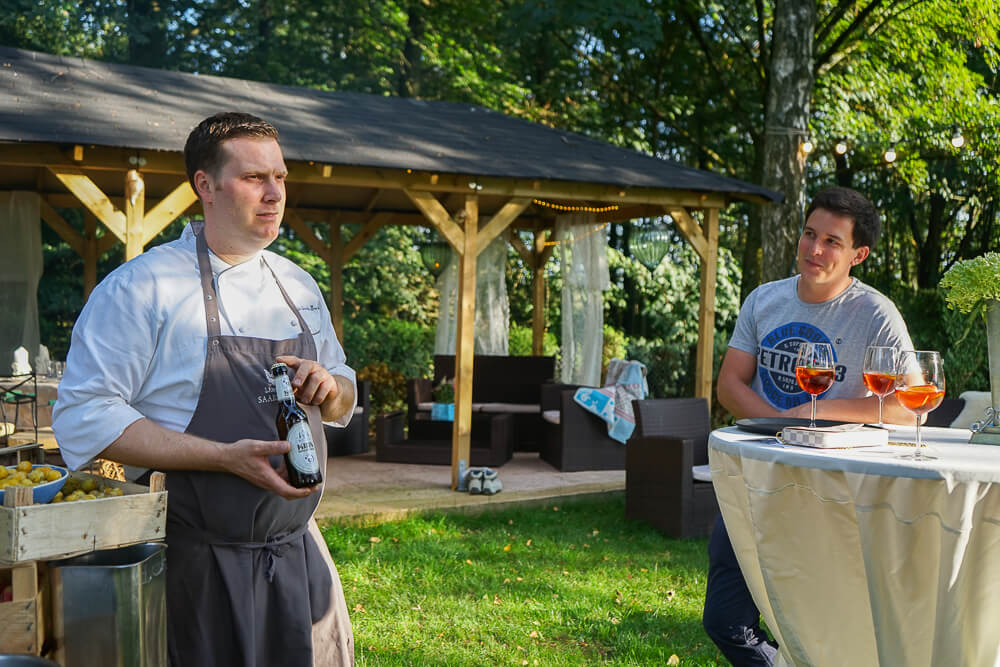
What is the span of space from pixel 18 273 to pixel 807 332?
A: 345 inches

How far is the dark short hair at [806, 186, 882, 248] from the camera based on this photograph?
2.86m

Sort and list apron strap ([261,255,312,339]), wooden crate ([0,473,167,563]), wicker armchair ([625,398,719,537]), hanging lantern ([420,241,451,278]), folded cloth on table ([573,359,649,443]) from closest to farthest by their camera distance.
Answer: wooden crate ([0,473,167,563]) < apron strap ([261,255,312,339]) < wicker armchair ([625,398,719,537]) < folded cloth on table ([573,359,649,443]) < hanging lantern ([420,241,451,278])

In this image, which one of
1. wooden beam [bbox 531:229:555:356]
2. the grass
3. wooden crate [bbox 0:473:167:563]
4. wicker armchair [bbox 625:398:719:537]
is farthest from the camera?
wooden beam [bbox 531:229:555:356]

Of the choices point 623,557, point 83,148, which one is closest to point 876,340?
point 623,557

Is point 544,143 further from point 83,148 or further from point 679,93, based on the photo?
point 679,93

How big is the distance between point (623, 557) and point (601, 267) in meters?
4.28

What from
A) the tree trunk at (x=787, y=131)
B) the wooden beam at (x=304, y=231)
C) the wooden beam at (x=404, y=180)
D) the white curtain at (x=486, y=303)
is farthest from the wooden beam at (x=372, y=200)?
the tree trunk at (x=787, y=131)

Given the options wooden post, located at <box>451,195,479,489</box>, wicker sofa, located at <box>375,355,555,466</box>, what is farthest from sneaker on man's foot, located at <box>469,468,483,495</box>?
wicker sofa, located at <box>375,355,555,466</box>

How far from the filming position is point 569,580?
5242 millimetres

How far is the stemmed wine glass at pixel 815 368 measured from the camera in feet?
8.08

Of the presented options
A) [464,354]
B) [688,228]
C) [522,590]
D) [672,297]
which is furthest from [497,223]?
[672,297]

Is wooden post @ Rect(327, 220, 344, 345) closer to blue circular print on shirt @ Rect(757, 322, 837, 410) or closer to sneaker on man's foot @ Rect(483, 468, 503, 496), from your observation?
sneaker on man's foot @ Rect(483, 468, 503, 496)

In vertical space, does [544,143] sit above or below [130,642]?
above

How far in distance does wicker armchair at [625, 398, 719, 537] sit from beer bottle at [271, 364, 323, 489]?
4.63 meters
